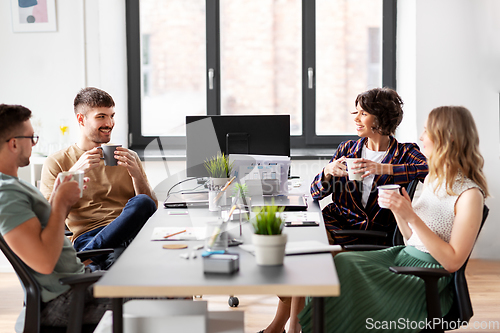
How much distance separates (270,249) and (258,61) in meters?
3.08

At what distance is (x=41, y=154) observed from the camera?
3514 mm

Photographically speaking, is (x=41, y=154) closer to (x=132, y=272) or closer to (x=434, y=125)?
(x=132, y=272)

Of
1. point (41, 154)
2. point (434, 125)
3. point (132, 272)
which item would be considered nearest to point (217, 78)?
point (41, 154)

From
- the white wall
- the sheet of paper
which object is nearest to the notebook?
the sheet of paper

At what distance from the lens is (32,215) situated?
1.41 metres

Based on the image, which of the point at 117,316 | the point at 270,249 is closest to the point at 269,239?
the point at 270,249

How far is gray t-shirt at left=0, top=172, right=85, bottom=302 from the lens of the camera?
54.1 inches

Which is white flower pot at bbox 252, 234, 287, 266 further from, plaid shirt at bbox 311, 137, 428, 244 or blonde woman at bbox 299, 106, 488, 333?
plaid shirt at bbox 311, 137, 428, 244

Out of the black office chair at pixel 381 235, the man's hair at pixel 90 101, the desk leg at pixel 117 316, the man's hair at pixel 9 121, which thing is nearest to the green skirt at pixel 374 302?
the black office chair at pixel 381 235

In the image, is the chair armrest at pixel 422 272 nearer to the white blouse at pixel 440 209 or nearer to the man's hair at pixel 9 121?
the white blouse at pixel 440 209

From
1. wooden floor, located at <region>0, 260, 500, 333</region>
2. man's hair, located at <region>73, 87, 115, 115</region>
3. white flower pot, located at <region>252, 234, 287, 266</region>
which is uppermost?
man's hair, located at <region>73, 87, 115, 115</region>

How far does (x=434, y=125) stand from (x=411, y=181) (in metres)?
0.60

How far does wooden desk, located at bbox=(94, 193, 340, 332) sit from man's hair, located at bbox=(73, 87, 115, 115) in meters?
1.19

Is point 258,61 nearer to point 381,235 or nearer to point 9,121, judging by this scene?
point 381,235
